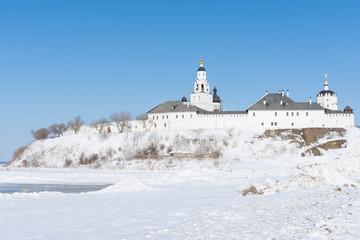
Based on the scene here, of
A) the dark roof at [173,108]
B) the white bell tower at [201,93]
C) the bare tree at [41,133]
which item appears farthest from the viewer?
the bare tree at [41,133]

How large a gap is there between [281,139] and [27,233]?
179 ft

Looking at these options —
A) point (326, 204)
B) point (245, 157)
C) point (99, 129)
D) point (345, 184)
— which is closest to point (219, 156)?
point (245, 157)

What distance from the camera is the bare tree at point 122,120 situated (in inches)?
2981

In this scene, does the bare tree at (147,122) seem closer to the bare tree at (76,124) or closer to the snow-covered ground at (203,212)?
the bare tree at (76,124)

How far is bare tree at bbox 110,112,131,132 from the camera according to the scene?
75.7m

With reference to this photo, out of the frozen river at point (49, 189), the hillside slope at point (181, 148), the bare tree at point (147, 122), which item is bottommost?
the frozen river at point (49, 189)

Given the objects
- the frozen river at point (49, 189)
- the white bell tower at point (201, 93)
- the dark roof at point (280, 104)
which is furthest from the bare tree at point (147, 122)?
the frozen river at point (49, 189)

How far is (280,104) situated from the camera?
229 ft

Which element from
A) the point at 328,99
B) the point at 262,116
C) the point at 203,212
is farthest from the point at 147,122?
the point at 203,212

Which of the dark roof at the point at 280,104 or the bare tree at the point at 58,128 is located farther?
the bare tree at the point at 58,128

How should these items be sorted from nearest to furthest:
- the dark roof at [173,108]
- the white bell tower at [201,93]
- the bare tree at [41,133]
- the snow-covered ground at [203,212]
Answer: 1. the snow-covered ground at [203,212]
2. the dark roof at [173,108]
3. the white bell tower at [201,93]
4. the bare tree at [41,133]

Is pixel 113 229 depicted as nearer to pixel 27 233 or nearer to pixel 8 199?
pixel 27 233

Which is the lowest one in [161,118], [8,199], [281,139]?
[8,199]

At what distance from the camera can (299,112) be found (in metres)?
68.9
